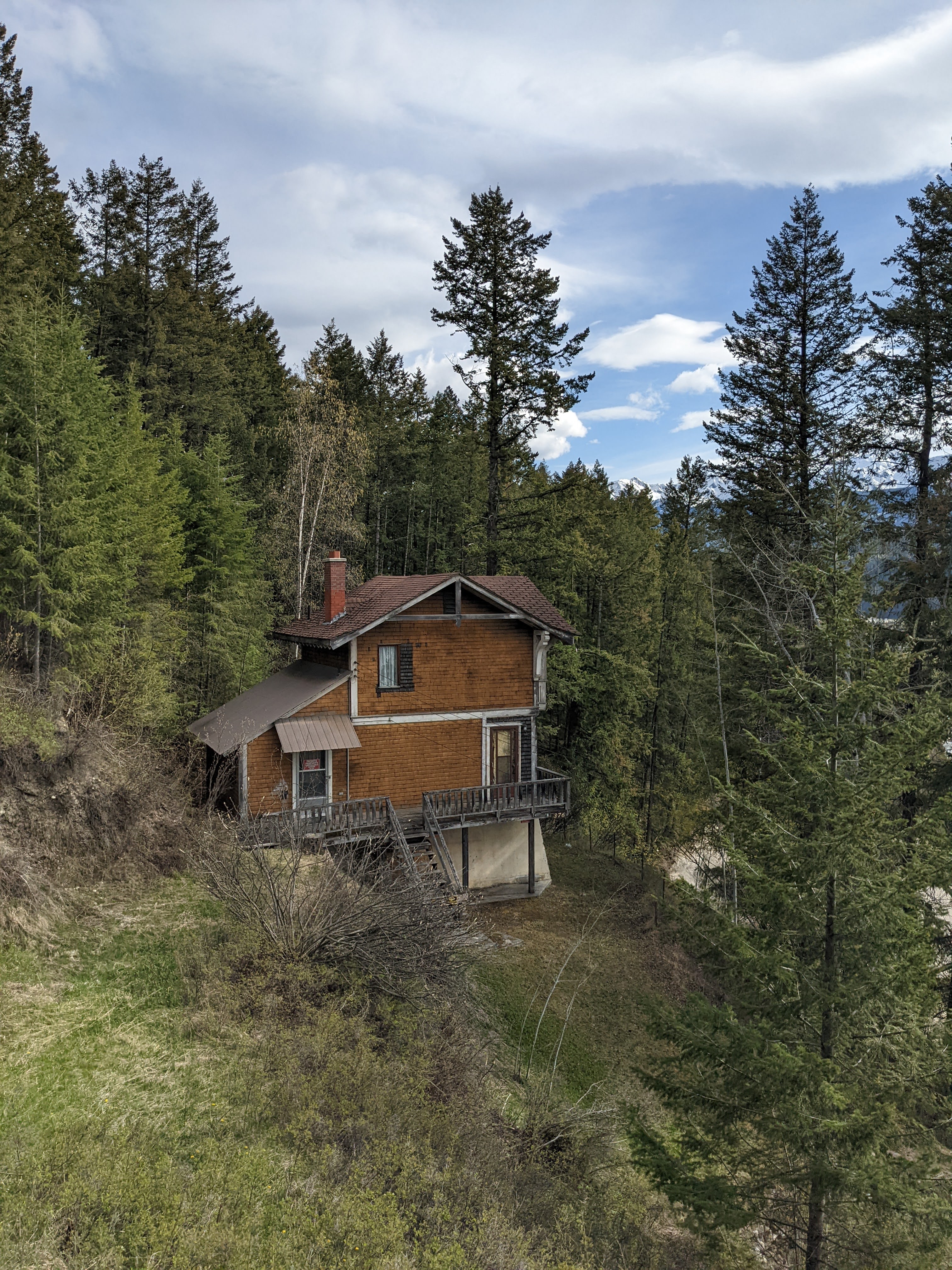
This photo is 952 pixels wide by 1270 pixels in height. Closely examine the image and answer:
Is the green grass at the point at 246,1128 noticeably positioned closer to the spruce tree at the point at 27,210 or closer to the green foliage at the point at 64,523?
the green foliage at the point at 64,523

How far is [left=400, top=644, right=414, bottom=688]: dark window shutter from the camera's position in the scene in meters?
19.0

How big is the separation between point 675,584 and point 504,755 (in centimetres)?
929

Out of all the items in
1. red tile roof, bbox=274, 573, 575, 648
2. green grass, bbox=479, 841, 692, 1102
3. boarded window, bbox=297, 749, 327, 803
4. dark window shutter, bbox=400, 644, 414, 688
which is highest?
red tile roof, bbox=274, 573, 575, 648

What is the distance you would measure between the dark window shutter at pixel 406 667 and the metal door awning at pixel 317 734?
5.74 feet

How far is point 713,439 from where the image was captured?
19.8 meters

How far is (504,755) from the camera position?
800 inches

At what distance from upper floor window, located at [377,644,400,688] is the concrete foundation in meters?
4.38

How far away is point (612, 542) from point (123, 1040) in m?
25.8

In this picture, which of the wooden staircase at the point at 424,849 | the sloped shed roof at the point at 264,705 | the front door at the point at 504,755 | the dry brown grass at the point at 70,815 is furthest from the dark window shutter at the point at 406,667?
the dry brown grass at the point at 70,815

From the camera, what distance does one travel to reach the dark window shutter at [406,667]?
19.0 m

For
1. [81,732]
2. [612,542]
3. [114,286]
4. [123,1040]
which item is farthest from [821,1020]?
[114,286]

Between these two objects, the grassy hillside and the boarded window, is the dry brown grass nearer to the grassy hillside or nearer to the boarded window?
the grassy hillside

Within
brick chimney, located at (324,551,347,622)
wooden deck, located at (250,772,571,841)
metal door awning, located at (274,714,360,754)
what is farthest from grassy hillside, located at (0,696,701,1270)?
brick chimney, located at (324,551,347,622)

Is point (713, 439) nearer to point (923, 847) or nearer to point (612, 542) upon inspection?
point (612, 542)
